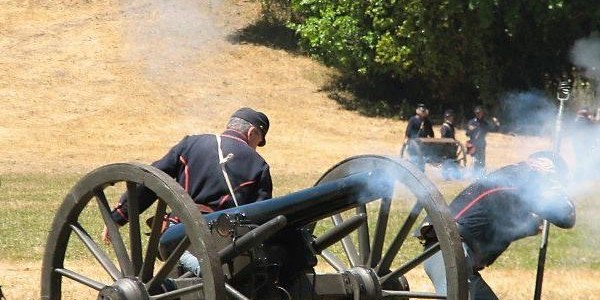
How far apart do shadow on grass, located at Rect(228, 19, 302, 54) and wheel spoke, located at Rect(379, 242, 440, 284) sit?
3024 centimetres

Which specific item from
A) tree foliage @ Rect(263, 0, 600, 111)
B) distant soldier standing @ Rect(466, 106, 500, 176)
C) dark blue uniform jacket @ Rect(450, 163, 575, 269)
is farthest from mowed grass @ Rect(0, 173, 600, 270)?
tree foliage @ Rect(263, 0, 600, 111)

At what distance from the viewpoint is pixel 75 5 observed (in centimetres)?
3847

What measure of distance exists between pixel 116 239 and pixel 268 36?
103 ft

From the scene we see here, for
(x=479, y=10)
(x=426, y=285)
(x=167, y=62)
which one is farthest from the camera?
(x=167, y=62)

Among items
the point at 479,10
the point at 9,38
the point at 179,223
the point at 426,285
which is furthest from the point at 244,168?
the point at 9,38

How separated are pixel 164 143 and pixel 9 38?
8.99m

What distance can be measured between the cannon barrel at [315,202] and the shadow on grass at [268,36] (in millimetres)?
30556

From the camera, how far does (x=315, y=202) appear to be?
20.1ft

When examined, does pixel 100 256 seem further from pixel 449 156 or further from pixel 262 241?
pixel 449 156

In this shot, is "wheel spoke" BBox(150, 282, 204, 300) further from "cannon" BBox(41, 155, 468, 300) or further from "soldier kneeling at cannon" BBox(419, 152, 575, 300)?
"soldier kneeling at cannon" BBox(419, 152, 575, 300)

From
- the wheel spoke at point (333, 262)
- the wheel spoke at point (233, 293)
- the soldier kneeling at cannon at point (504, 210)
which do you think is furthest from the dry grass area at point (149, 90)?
the wheel spoke at point (233, 293)

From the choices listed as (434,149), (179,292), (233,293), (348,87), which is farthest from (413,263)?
(348,87)

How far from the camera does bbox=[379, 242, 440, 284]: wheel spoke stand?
246 inches

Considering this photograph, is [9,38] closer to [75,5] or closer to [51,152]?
[75,5]
